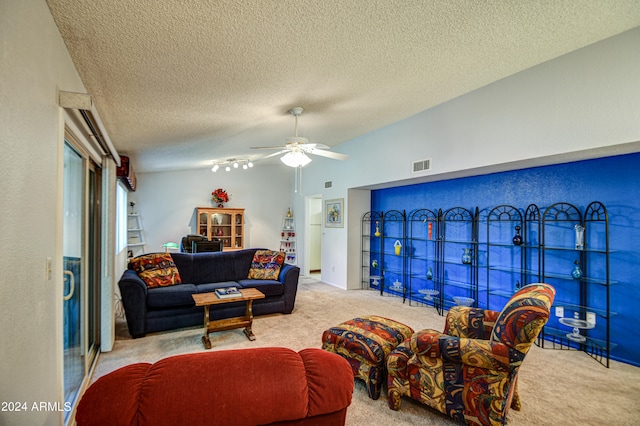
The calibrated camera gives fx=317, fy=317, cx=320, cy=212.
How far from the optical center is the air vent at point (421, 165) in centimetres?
458

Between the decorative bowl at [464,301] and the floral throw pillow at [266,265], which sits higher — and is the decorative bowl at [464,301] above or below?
below

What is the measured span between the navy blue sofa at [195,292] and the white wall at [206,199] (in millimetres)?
3160

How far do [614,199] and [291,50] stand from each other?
3.51 m

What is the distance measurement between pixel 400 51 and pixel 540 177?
8.26ft

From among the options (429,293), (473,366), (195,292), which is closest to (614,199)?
(429,293)

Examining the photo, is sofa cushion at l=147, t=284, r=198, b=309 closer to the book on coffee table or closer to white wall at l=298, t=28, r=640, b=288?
the book on coffee table

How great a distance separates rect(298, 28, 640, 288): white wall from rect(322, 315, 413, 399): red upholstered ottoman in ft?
7.81

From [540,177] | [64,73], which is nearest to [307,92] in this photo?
[64,73]

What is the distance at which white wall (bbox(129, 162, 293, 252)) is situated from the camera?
24.0 feet

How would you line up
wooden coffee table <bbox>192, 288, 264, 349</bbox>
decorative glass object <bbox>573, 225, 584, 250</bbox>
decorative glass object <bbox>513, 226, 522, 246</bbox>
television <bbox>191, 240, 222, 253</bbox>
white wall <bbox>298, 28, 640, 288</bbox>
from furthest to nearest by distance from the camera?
television <bbox>191, 240, 222, 253</bbox>
decorative glass object <bbox>513, 226, 522, 246</bbox>
wooden coffee table <bbox>192, 288, 264, 349</bbox>
decorative glass object <bbox>573, 225, 584, 250</bbox>
white wall <bbox>298, 28, 640, 288</bbox>

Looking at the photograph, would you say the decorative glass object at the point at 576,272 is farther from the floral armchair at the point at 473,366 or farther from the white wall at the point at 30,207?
the white wall at the point at 30,207

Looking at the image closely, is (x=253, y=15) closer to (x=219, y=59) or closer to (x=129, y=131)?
(x=219, y=59)

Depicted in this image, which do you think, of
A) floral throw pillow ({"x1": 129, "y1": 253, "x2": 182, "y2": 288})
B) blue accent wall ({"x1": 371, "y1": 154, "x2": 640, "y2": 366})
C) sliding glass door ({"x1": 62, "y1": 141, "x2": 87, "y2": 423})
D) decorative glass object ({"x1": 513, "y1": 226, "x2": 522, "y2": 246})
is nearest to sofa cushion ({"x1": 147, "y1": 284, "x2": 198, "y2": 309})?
floral throw pillow ({"x1": 129, "y1": 253, "x2": 182, "y2": 288})

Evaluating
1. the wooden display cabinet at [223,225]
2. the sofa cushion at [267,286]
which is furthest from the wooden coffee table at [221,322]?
the wooden display cabinet at [223,225]
